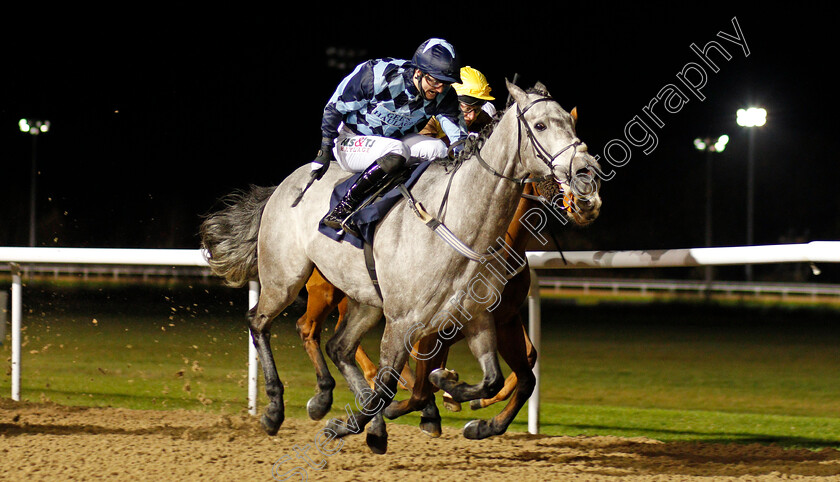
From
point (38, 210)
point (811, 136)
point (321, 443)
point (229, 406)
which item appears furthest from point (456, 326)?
point (38, 210)

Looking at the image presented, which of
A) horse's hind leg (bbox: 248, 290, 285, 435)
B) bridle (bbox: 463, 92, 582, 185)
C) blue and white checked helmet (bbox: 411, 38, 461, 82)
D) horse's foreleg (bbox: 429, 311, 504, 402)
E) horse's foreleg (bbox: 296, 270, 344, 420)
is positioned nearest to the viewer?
bridle (bbox: 463, 92, 582, 185)

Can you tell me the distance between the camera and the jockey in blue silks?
12.2 ft

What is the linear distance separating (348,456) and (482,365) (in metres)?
0.85

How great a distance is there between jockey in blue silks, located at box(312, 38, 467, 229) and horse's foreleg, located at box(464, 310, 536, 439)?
0.86 m

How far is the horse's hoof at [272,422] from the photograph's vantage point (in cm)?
434

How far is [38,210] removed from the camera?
32469mm

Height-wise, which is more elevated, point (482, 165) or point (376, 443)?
point (482, 165)

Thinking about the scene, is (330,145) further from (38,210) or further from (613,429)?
(38,210)

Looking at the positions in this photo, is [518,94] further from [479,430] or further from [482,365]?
[479,430]

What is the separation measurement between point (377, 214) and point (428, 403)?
935mm

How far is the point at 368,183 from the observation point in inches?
152

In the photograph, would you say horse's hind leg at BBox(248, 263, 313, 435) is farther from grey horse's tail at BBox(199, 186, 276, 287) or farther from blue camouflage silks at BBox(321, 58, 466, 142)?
blue camouflage silks at BBox(321, 58, 466, 142)

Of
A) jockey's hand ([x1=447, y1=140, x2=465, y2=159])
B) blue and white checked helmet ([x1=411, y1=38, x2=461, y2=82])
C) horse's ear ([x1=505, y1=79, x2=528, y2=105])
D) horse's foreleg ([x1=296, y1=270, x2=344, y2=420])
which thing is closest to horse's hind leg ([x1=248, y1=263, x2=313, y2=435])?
horse's foreleg ([x1=296, y1=270, x2=344, y2=420])

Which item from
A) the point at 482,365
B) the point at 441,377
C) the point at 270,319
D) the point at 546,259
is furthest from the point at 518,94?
the point at 270,319
